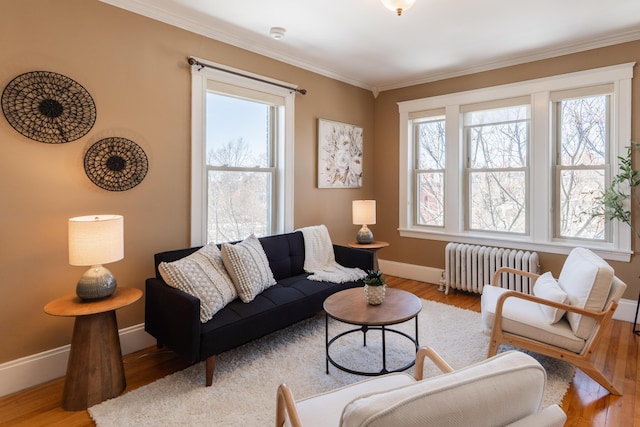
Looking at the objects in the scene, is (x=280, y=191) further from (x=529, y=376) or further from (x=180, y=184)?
(x=529, y=376)

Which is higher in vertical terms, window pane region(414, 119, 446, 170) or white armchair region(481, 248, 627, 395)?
window pane region(414, 119, 446, 170)

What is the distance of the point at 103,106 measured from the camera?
9.02ft

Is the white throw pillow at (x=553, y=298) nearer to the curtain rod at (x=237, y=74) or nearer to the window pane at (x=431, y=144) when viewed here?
the window pane at (x=431, y=144)

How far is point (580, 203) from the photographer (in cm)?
393

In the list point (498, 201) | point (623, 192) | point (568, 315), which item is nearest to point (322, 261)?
point (568, 315)

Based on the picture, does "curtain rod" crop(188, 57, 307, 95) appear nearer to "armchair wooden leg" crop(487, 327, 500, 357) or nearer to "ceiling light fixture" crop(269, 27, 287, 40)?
"ceiling light fixture" crop(269, 27, 287, 40)

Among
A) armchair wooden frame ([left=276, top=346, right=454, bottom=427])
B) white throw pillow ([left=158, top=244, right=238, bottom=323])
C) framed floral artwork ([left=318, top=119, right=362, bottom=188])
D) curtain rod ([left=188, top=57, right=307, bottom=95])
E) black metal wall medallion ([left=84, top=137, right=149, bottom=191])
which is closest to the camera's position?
armchair wooden frame ([left=276, top=346, right=454, bottom=427])

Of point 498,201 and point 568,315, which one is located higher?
point 498,201

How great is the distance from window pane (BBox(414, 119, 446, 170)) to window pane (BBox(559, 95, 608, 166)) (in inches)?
53.5

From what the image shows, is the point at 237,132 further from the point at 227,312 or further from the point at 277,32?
the point at 227,312

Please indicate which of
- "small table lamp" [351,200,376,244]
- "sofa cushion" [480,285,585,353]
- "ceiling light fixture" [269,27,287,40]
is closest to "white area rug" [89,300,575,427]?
"sofa cushion" [480,285,585,353]

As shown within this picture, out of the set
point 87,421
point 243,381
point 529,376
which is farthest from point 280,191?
point 529,376

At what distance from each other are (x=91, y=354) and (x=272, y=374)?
1.17 metres

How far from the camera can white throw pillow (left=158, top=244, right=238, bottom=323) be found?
8.46ft
